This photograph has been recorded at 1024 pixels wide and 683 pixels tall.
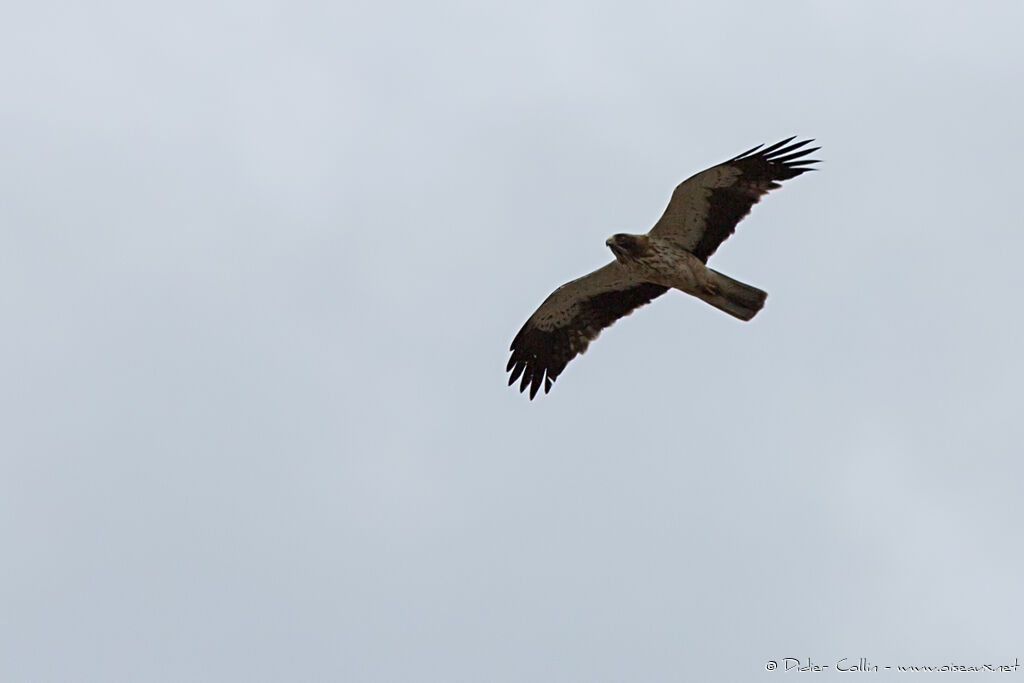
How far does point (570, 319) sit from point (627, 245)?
1830mm

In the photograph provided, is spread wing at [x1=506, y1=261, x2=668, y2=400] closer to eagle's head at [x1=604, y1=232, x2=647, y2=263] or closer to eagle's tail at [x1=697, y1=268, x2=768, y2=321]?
eagle's head at [x1=604, y1=232, x2=647, y2=263]

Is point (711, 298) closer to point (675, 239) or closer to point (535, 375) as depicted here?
point (675, 239)

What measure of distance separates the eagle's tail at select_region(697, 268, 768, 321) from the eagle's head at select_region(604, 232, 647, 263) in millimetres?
825

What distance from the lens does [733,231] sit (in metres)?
15.9

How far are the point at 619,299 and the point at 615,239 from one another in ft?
4.44

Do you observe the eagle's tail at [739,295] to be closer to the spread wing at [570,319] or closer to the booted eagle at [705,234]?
the booted eagle at [705,234]

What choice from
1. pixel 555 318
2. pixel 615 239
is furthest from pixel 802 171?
pixel 555 318

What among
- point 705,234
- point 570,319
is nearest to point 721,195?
point 705,234

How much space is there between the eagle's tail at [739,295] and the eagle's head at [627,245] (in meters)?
0.82

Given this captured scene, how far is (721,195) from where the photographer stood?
15.9 m

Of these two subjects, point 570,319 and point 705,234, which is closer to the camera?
point 705,234

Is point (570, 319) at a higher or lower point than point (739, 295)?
higher

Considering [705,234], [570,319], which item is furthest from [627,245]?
[570,319]

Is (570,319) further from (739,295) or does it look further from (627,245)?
(739,295)
